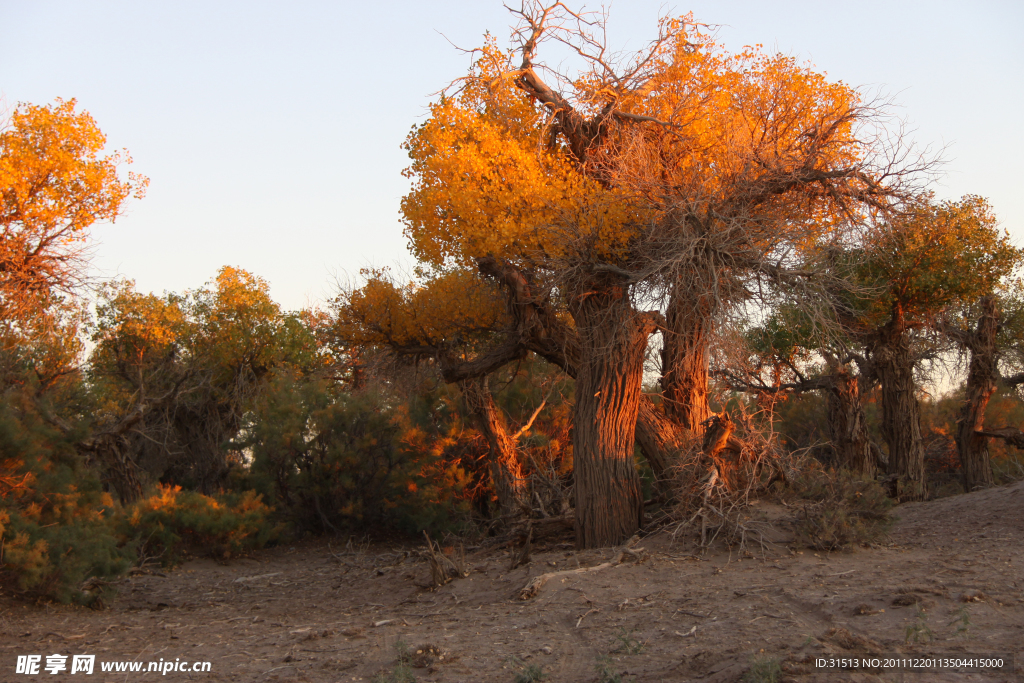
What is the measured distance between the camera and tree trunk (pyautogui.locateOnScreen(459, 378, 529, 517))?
11.8 m

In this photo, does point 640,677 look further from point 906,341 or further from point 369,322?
point 906,341

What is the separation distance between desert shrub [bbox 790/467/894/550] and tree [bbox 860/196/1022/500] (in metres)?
4.03

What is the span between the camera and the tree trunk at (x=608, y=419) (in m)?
8.90

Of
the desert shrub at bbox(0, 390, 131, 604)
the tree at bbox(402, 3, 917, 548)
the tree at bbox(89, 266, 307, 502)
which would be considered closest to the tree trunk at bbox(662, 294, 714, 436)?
the tree at bbox(402, 3, 917, 548)

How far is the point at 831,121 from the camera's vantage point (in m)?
8.91

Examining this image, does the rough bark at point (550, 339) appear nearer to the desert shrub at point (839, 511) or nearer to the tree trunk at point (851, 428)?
the desert shrub at point (839, 511)

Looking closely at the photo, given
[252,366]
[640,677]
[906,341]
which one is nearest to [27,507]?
[640,677]

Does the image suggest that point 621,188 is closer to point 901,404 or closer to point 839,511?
point 839,511

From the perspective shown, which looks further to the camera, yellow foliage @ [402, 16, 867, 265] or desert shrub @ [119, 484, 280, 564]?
desert shrub @ [119, 484, 280, 564]

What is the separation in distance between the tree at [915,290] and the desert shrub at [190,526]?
1136cm

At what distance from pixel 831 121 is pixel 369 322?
705cm

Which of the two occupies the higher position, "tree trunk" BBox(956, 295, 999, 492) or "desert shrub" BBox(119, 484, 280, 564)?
"tree trunk" BBox(956, 295, 999, 492)

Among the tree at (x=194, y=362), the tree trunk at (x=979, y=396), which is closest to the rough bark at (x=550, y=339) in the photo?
the tree trunk at (x=979, y=396)

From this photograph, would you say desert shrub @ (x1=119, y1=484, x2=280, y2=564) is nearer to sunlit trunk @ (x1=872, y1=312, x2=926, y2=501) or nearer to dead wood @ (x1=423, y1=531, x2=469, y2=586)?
dead wood @ (x1=423, y1=531, x2=469, y2=586)
